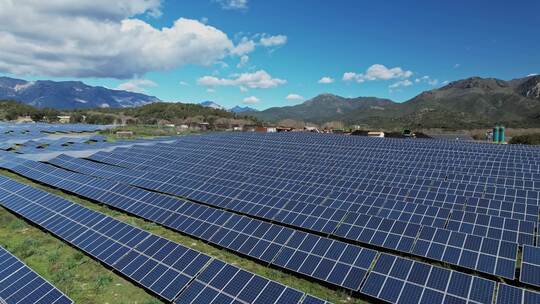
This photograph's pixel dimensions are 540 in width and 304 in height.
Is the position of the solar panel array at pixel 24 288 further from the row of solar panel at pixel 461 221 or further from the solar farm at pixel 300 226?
the row of solar panel at pixel 461 221

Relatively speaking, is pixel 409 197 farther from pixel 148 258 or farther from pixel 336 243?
pixel 148 258

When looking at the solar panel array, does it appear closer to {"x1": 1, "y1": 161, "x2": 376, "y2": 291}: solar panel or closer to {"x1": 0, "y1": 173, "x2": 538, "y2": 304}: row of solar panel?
{"x1": 0, "y1": 173, "x2": 538, "y2": 304}: row of solar panel

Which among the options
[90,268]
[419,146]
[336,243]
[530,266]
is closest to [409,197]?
[530,266]

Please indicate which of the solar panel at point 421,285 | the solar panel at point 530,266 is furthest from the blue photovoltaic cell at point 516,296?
the solar panel at point 530,266

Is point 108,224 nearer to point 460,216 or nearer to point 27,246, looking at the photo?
point 27,246

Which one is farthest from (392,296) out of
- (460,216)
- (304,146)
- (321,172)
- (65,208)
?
(304,146)

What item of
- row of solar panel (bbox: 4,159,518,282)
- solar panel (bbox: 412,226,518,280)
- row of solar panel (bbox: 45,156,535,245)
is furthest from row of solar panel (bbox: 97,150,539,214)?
solar panel (bbox: 412,226,518,280)
